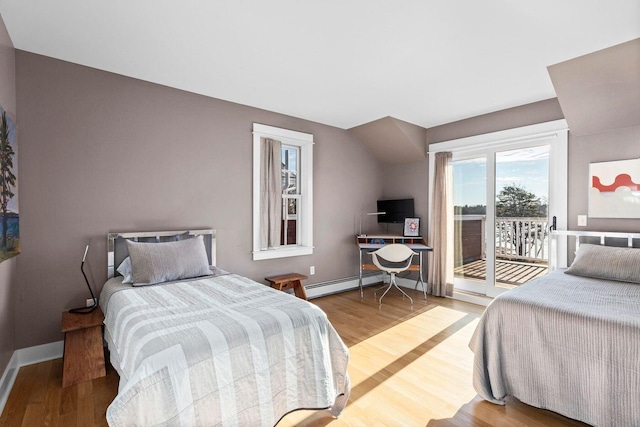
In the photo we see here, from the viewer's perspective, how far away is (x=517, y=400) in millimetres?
2141

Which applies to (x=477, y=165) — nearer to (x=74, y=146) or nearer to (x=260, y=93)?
(x=260, y=93)

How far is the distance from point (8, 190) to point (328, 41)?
8.44 feet

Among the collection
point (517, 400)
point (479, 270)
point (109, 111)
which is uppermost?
point (109, 111)

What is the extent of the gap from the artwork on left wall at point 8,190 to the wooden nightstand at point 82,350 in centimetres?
67

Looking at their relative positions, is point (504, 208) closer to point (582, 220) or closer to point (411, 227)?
point (582, 220)

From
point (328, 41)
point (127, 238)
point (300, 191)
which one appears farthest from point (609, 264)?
point (127, 238)

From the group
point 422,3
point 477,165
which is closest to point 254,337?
point 422,3

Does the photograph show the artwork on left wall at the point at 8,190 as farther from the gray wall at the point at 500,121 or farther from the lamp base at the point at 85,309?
the gray wall at the point at 500,121

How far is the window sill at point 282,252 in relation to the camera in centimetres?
395

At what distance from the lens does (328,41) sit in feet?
7.94

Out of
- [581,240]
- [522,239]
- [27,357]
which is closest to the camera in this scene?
[27,357]

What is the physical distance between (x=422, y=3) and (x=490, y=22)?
0.59 meters

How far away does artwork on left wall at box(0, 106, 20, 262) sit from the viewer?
2.08m

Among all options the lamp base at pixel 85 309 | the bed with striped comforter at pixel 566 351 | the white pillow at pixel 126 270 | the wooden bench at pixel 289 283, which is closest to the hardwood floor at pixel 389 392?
the bed with striped comforter at pixel 566 351
